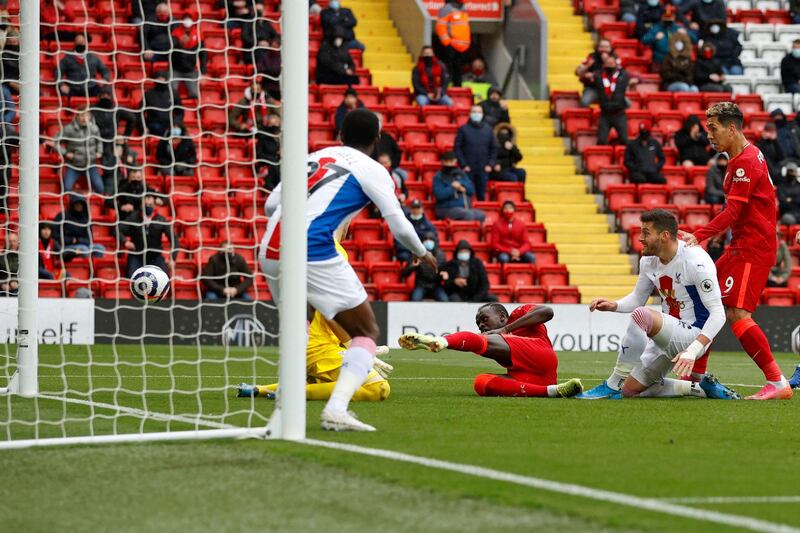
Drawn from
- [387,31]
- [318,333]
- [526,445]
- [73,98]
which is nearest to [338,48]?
[387,31]

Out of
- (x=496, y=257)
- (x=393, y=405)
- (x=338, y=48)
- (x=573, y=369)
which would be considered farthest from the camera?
(x=338, y=48)

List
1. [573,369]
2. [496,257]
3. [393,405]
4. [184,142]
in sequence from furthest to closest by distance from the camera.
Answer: [496,257] → [184,142] → [573,369] → [393,405]

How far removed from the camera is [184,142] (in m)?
19.6

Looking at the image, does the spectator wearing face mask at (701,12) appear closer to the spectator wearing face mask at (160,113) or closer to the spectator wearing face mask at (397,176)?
the spectator wearing face mask at (397,176)

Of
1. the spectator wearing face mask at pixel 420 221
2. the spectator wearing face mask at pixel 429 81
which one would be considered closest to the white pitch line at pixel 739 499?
the spectator wearing face mask at pixel 420 221

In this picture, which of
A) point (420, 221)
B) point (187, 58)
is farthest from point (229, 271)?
point (187, 58)

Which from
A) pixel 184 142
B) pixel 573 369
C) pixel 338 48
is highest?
pixel 338 48

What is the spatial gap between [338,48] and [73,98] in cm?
583

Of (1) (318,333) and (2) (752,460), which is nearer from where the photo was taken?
(2) (752,460)

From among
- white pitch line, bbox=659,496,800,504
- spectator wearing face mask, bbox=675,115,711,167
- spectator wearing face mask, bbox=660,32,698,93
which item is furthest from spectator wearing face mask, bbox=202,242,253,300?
white pitch line, bbox=659,496,800,504

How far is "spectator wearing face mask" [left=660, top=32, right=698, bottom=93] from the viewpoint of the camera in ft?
86.2

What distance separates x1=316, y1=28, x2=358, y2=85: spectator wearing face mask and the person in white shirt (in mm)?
16368

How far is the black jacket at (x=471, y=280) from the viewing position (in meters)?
20.8

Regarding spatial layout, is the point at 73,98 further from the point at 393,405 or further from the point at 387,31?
the point at 393,405
